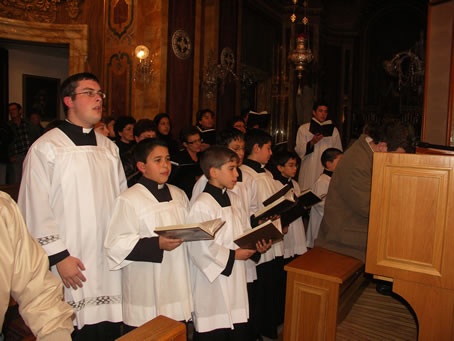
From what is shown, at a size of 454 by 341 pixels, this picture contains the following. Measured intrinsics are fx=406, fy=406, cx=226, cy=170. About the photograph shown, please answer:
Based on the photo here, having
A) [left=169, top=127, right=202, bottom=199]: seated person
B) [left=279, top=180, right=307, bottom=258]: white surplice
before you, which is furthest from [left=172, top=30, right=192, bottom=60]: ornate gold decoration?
[left=279, top=180, right=307, bottom=258]: white surplice

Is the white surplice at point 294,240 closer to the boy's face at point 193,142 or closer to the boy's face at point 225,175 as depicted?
the boy's face at point 193,142

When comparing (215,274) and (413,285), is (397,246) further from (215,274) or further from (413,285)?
(215,274)

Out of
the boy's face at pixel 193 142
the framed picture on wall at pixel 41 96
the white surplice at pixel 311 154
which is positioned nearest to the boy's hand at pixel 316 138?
the white surplice at pixel 311 154

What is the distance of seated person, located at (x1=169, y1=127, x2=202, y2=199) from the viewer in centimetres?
456

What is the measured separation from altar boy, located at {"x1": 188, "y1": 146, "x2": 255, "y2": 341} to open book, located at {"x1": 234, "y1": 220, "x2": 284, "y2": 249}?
17cm

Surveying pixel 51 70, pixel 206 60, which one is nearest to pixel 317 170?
pixel 206 60

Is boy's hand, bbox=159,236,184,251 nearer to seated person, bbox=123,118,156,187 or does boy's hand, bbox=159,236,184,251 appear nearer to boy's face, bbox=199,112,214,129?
seated person, bbox=123,118,156,187

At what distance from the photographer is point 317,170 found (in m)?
6.89

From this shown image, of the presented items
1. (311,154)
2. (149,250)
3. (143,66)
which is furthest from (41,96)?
(149,250)

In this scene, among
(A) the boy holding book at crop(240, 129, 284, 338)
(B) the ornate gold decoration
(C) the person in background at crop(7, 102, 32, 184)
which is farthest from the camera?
(B) the ornate gold decoration

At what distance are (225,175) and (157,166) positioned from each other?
489 mm

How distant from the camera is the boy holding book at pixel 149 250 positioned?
2484mm

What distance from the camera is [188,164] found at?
15.2 feet

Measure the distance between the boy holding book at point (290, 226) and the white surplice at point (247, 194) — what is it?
0.65m
